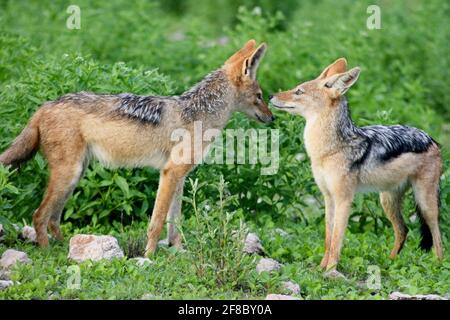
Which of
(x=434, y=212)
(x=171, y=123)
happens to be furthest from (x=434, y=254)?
(x=171, y=123)

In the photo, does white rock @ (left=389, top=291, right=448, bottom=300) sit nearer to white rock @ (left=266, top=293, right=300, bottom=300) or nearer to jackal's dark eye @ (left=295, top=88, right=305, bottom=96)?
white rock @ (left=266, top=293, right=300, bottom=300)

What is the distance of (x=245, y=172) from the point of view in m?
10.8

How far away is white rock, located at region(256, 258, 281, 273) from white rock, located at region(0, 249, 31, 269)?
6.40ft

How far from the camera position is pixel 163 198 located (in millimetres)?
9289

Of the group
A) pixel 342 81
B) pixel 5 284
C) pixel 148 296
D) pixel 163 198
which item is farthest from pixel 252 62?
pixel 5 284

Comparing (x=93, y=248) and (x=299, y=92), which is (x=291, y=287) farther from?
(x=299, y=92)

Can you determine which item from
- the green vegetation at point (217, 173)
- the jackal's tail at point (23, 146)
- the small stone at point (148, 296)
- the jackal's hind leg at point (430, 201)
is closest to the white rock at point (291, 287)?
the green vegetation at point (217, 173)

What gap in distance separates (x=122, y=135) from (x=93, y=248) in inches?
43.0

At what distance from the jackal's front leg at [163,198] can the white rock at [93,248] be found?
0.35m

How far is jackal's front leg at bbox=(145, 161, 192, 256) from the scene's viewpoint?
9.23m

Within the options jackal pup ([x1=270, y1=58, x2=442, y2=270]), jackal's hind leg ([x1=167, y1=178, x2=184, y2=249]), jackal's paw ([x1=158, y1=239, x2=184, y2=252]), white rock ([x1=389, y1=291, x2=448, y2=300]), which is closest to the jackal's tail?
jackal's hind leg ([x1=167, y1=178, x2=184, y2=249])

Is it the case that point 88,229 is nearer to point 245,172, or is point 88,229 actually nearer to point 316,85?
point 245,172

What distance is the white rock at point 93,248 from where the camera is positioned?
29.1 ft
